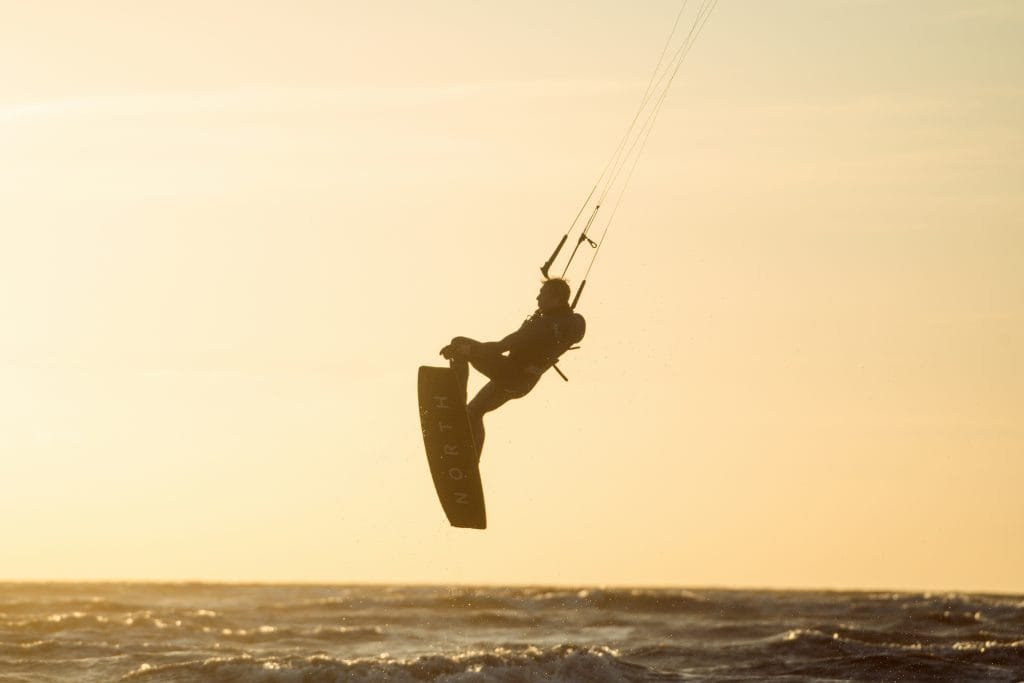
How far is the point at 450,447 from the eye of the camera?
1845 centimetres

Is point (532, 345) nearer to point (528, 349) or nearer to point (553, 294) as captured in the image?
point (528, 349)

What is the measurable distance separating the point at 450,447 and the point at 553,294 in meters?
2.16

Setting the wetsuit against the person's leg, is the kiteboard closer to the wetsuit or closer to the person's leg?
the person's leg

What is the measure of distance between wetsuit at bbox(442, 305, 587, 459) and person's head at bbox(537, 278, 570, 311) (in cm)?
5

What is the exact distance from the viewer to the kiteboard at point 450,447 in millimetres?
18266

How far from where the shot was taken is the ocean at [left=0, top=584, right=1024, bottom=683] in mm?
25344

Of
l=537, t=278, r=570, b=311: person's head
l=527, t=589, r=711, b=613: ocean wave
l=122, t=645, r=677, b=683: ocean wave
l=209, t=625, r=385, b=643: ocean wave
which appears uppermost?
l=537, t=278, r=570, b=311: person's head

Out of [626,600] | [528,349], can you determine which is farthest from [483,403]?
[626,600]

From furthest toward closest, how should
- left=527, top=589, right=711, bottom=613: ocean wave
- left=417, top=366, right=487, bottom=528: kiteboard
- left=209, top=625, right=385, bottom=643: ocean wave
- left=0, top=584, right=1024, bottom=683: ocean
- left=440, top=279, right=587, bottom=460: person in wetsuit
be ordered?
left=527, top=589, right=711, bottom=613: ocean wave < left=209, top=625, right=385, bottom=643: ocean wave < left=0, top=584, right=1024, bottom=683: ocean < left=417, top=366, right=487, bottom=528: kiteboard < left=440, top=279, right=587, bottom=460: person in wetsuit

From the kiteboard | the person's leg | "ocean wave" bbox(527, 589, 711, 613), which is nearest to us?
the person's leg

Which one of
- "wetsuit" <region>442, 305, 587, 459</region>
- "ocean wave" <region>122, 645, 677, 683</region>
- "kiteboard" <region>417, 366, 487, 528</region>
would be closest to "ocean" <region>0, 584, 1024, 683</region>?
"ocean wave" <region>122, 645, 677, 683</region>

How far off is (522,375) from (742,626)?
71.0 ft

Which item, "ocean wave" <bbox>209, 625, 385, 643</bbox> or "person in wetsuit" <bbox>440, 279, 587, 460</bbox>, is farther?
"ocean wave" <bbox>209, 625, 385, 643</bbox>

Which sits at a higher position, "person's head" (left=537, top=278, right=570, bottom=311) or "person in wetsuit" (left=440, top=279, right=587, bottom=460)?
"person's head" (left=537, top=278, right=570, bottom=311)
